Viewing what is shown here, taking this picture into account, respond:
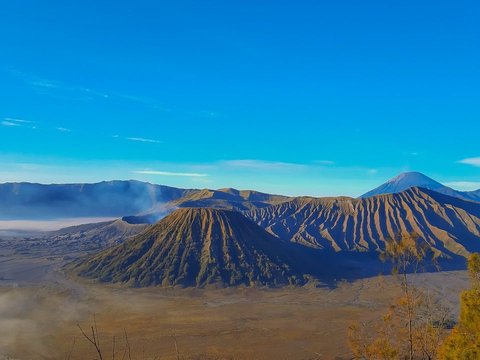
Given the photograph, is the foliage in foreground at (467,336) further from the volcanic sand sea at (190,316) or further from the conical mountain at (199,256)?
the conical mountain at (199,256)

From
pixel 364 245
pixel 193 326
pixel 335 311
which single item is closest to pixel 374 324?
pixel 335 311

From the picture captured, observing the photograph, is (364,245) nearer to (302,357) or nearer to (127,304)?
(127,304)

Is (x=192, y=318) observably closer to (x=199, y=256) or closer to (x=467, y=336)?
(x=199, y=256)

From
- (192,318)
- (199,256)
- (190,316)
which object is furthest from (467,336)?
(199,256)

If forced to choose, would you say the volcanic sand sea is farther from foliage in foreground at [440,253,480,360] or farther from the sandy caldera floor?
foliage in foreground at [440,253,480,360]

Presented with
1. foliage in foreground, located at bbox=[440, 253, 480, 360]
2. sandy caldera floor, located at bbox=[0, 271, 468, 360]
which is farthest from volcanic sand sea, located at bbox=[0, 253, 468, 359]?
foliage in foreground, located at bbox=[440, 253, 480, 360]

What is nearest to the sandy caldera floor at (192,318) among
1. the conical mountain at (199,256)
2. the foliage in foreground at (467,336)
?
the conical mountain at (199,256)
